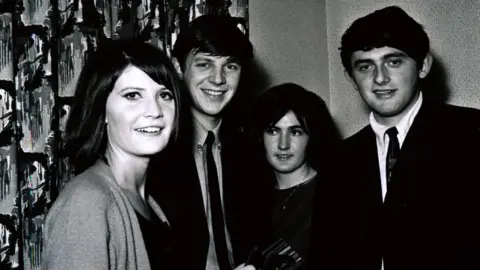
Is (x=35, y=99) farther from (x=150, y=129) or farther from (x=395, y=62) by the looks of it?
(x=395, y=62)

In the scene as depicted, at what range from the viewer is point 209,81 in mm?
1803

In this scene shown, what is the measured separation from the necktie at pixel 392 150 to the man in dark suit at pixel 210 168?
Answer: 54 centimetres

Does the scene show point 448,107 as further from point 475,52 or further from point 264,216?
point 264,216

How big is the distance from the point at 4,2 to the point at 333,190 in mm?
1344

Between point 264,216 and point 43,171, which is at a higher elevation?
point 43,171

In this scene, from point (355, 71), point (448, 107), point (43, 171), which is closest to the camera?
point (448, 107)

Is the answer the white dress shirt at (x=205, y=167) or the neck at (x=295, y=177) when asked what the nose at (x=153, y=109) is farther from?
the neck at (x=295, y=177)

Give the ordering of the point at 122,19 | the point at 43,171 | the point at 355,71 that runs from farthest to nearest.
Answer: the point at 122,19, the point at 43,171, the point at 355,71

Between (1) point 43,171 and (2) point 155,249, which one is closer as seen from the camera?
(2) point 155,249

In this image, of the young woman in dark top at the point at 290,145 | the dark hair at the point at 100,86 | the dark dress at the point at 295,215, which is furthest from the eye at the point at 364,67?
the dark hair at the point at 100,86

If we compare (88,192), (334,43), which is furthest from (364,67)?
(334,43)

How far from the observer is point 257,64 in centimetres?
256

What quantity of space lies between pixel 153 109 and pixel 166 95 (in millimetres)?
79

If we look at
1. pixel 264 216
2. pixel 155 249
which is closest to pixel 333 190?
pixel 264 216
